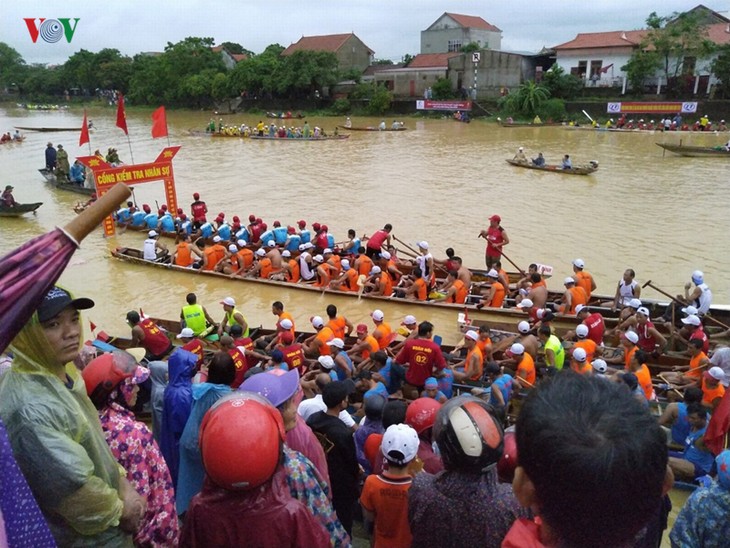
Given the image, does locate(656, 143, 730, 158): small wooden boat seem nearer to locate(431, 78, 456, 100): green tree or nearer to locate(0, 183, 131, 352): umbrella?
locate(431, 78, 456, 100): green tree

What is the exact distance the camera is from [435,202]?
20.0 metres

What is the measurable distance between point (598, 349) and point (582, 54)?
4795 centimetres

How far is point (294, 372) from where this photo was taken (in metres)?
3.06

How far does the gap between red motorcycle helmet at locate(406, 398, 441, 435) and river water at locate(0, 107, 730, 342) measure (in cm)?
427

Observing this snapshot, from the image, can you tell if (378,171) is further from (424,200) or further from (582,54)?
(582,54)

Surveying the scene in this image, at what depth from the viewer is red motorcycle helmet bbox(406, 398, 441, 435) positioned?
359 cm

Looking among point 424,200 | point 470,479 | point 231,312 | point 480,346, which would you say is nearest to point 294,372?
point 470,479

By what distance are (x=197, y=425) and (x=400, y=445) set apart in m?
1.68

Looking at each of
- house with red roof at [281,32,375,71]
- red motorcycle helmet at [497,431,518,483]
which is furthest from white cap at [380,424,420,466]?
house with red roof at [281,32,375,71]

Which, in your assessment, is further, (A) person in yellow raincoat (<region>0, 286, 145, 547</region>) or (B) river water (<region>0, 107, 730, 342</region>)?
(B) river water (<region>0, 107, 730, 342</region>)

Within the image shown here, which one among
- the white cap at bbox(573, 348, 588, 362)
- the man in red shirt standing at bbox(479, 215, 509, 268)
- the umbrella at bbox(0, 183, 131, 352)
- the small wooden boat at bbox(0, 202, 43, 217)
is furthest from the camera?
the small wooden boat at bbox(0, 202, 43, 217)

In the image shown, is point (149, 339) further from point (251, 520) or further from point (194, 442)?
point (251, 520)

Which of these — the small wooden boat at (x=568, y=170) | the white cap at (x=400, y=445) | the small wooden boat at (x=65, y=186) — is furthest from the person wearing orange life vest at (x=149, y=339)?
the small wooden boat at (x=568, y=170)

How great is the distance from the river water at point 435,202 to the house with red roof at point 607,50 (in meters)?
12.9
